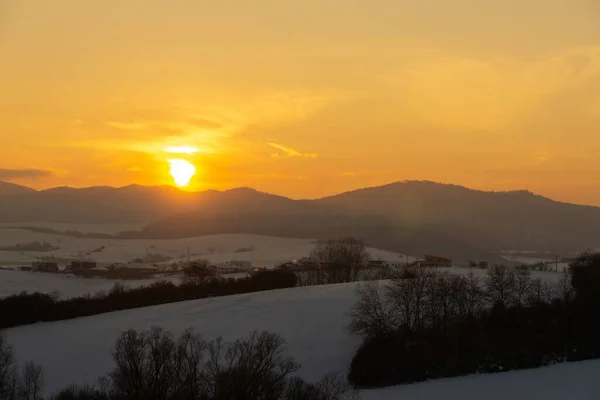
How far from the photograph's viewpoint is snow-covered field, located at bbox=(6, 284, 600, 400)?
39.5m

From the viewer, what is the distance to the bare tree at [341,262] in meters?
88.3

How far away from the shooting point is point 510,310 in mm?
52375

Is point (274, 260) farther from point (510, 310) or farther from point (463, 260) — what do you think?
point (510, 310)

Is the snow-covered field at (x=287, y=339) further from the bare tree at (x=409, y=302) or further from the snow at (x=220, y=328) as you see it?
the bare tree at (x=409, y=302)

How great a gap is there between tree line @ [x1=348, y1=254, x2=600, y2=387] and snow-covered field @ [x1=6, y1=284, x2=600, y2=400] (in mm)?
1625

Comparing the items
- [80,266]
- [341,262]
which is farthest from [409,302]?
[80,266]

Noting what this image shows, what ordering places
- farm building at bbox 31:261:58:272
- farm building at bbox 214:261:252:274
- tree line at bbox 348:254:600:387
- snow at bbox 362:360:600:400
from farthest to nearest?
farm building at bbox 31:261:58:272, farm building at bbox 214:261:252:274, tree line at bbox 348:254:600:387, snow at bbox 362:360:600:400

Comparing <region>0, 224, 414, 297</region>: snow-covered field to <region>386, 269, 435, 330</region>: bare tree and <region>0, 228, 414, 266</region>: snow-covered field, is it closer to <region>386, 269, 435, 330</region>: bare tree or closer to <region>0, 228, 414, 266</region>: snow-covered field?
<region>0, 228, 414, 266</region>: snow-covered field

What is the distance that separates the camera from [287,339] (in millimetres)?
47938

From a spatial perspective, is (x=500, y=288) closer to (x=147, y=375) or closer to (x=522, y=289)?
(x=522, y=289)

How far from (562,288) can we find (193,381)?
41.2 m

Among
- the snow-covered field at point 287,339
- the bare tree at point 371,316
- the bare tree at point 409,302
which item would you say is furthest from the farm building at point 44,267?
the bare tree at point 409,302

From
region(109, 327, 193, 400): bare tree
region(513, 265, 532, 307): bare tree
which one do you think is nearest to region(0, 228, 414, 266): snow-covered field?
region(513, 265, 532, 307): bare tree

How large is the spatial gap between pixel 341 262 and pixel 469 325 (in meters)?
44.2
